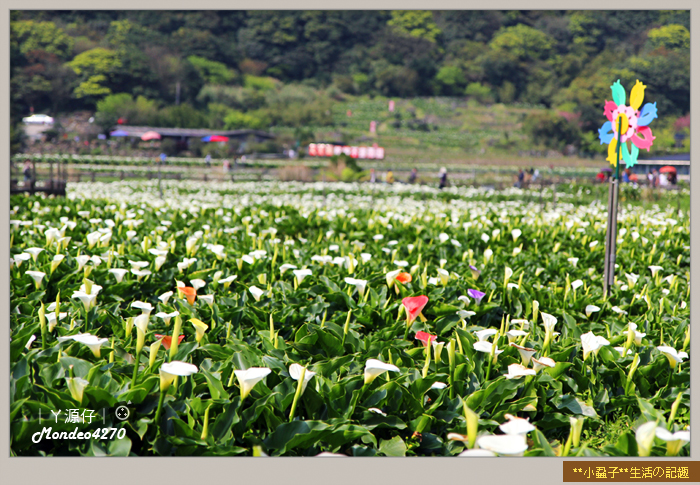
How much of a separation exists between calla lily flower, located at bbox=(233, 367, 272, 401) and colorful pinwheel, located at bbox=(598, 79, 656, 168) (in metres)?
2.47

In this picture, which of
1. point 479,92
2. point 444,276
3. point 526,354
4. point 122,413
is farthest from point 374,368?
point 479,92

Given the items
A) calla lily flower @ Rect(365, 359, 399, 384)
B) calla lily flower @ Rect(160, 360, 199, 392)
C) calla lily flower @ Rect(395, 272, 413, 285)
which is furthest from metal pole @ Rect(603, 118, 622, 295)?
calla lily flower @ Rect(160, 360, 199, 392)

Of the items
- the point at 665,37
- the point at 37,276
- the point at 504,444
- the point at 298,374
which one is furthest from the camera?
the point at 665,37

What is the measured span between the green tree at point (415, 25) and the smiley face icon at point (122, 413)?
198 feet

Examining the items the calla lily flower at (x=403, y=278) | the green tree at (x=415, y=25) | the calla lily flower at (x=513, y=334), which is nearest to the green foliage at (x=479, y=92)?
the green tree at (x=415, y=25)

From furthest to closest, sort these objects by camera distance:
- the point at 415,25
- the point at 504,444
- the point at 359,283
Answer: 1. the point at 415,25
2. the point at 359,283
3. the point at 504,444

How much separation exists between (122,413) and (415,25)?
61.7 meters

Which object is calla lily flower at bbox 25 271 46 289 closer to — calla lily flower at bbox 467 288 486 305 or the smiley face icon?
the smiley face icon

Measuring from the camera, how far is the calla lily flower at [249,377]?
1487 millimetres

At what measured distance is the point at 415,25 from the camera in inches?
2287

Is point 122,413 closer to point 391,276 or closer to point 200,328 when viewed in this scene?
point 200,328

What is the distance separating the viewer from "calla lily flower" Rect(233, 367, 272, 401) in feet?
A: 4.88

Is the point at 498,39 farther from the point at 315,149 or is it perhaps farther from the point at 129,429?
the point at 129,429

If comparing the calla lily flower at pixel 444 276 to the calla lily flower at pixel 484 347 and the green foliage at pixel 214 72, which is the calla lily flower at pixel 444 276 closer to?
the calla lily flower at pixel 484 347
